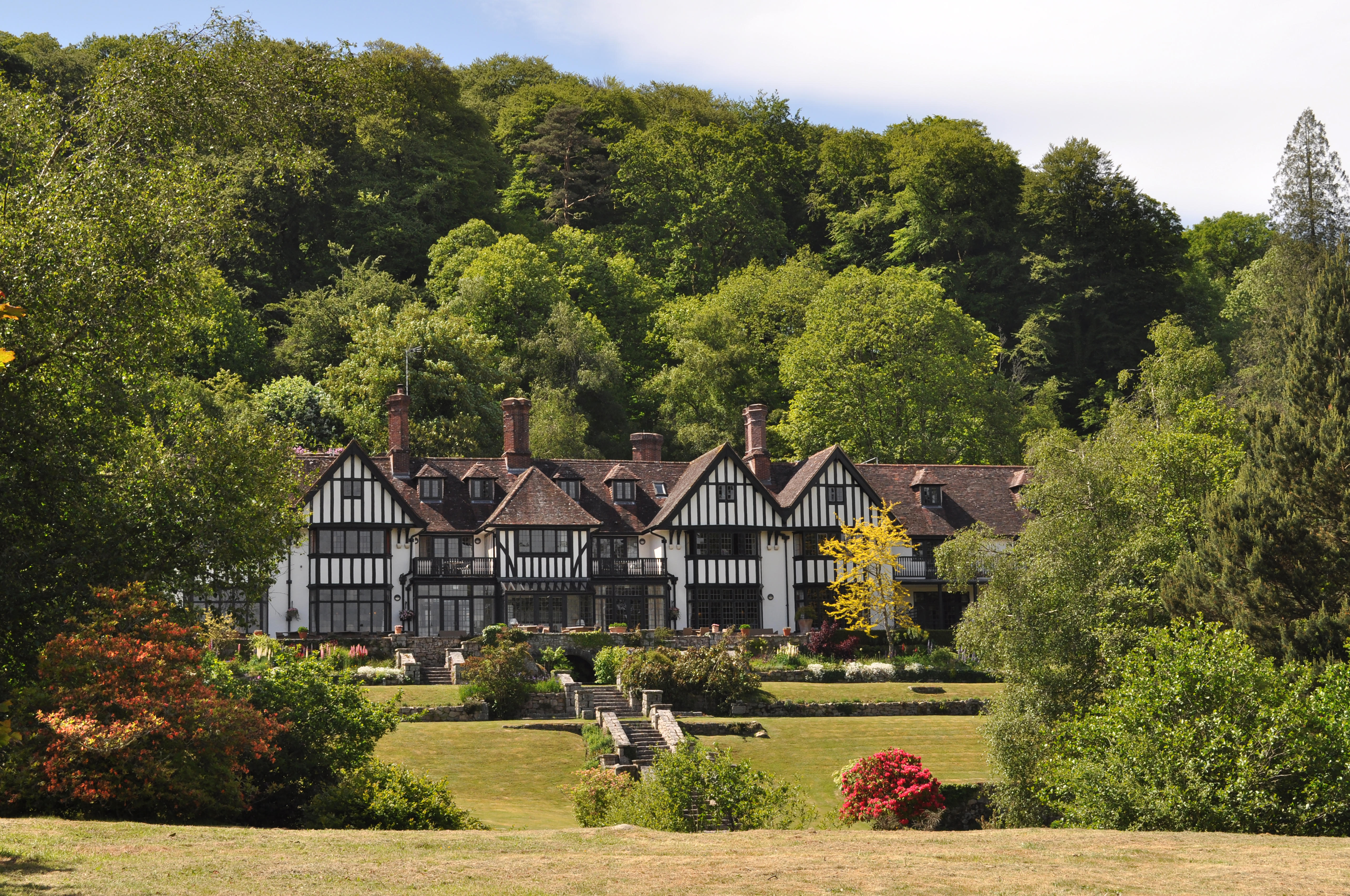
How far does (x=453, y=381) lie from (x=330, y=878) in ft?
139

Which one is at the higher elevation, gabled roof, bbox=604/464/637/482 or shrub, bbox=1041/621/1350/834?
gabled roof, bbox=604/464/637/482

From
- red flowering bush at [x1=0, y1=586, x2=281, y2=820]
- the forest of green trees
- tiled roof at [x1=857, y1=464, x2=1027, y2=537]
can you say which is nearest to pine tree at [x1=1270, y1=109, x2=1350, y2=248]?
the forest of green trees

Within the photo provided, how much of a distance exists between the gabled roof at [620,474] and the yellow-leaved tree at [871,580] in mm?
7580

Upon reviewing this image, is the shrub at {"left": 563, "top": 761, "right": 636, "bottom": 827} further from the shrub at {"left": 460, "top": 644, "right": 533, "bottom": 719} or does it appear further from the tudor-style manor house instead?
the tudor-style manor house

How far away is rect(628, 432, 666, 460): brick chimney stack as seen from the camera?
49750mm

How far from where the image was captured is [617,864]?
13.0 meters

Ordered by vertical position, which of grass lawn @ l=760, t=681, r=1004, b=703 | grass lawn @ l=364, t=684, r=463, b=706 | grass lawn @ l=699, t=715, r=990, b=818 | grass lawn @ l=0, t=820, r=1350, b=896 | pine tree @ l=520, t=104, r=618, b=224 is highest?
pine tree @ l=520, t=104, r=618, b=224

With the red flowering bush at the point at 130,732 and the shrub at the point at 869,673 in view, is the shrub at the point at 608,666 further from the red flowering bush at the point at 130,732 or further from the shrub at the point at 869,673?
the red flowering bush at the point at 130,732

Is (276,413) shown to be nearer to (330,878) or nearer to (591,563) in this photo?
(591,563)

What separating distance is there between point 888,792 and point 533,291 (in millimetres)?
43985

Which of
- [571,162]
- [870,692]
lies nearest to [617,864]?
[870,692]

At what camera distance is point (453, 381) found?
53219 millimetres

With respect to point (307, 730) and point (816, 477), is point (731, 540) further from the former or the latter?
point (307, 730)

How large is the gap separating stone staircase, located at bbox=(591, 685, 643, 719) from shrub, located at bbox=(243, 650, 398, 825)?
12.5 m
